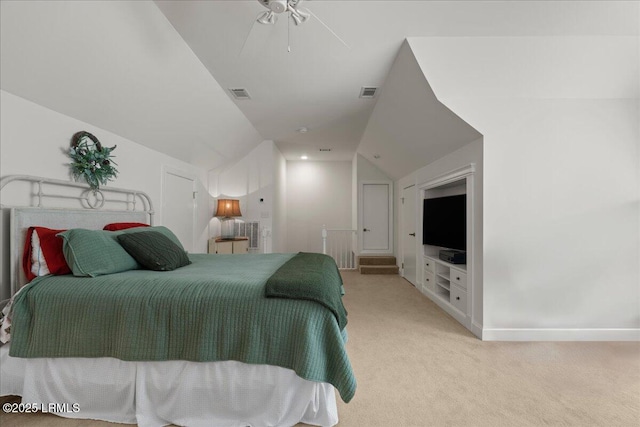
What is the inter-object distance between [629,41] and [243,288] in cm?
367

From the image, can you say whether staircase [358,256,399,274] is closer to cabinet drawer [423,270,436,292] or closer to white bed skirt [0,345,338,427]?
cabinet drawer [423,270,436,292]

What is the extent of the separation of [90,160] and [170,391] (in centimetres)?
203

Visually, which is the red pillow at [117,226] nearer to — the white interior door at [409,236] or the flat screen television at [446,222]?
the flat screen television at [446,222]

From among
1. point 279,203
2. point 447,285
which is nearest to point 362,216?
point 279,203

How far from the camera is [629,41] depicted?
2572 millimetres

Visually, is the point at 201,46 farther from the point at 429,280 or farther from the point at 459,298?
the point at 429,280

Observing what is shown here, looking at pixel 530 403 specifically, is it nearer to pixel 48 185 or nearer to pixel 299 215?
pixel 48 185

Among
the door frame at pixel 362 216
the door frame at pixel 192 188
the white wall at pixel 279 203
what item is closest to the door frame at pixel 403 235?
the door frame at pixel 362 216

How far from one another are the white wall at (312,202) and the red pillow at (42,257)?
5583mm

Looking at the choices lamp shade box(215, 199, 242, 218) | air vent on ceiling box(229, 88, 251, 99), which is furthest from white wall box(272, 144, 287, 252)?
air vent on ceiling box(229, 88, 251, 99)

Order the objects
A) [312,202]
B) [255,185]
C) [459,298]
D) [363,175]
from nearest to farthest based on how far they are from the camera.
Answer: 1. [459,298]
2. [255,185]
3. [363,175]
4. [312,202]

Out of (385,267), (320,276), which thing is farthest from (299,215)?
(320,276)

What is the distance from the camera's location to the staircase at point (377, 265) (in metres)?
6.16

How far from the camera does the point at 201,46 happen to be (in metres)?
2.75
